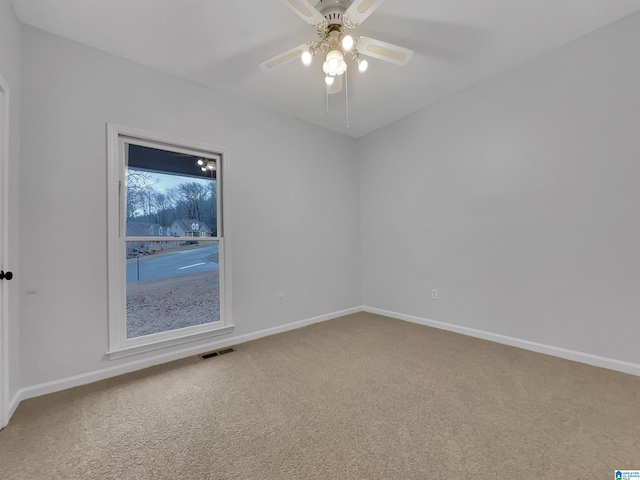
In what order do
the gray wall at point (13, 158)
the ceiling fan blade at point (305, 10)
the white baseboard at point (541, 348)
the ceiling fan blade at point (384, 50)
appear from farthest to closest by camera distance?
the white baseboard at point (541, 348)
the ceiling fan blade at point (384, 50)
the gray wall at point (13, 158)
the ceiling fan blade at point (305, 10)

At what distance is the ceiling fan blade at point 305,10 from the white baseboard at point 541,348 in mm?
3268

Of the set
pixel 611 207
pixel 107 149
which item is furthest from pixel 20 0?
pixel 611 207

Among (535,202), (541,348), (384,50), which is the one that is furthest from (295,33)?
(541,348)

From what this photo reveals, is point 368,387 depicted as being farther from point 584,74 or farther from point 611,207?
point 584,74

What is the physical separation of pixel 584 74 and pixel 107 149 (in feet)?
13.6

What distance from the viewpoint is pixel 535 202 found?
8.61 ft

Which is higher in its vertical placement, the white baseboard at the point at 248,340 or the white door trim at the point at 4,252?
the white door trim at the point at 4,252

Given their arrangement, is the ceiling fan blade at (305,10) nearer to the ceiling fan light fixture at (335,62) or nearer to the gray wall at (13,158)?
the ceiling fan light fixture at (335,62)

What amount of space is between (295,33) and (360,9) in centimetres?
77

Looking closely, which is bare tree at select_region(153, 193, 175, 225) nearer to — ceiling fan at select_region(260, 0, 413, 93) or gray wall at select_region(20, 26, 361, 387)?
gray wall at select_region(20, 26, 361, 387)

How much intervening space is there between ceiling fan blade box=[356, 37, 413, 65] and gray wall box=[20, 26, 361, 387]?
5.47 feet

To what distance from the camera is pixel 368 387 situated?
2055 mm

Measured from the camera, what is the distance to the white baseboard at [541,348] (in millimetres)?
2184

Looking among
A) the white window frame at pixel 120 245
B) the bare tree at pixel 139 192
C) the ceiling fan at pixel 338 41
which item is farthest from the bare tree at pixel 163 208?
the ceiling fan at pixel 338 41
